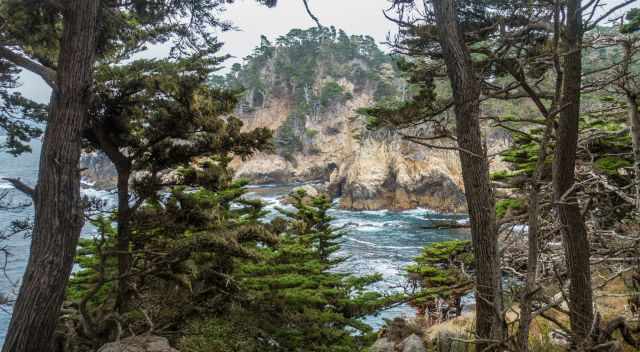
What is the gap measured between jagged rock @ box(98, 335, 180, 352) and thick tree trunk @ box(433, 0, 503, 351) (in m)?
3.38

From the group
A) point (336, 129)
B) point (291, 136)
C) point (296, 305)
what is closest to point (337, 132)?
point (336, 129)

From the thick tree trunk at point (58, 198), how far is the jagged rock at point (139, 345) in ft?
1.96

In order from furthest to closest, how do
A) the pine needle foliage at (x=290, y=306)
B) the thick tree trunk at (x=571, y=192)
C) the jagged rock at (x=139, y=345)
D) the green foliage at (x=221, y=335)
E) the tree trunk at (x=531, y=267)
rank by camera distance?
the pine needle foliage at (x=290, y=306), the green foliage at (x=221, y=335), the jagged rock at (x=139, y=345), the thick tree trunk at (x=571, y=192), the tree trunk at (x=531, y=267)

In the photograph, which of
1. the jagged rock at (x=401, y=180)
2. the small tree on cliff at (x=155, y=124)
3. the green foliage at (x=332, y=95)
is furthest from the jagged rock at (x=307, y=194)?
the green foliage at (x=332, y=95)

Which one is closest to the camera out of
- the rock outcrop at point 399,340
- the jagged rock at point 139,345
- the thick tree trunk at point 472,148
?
the thick tree trunk at point 472,148

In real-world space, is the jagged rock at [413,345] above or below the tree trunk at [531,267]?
below

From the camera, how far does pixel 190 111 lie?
17.5ft

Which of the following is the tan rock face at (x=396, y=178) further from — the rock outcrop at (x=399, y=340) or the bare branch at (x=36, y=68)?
the bare branch at (x=36, y=68)

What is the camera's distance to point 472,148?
11.3 feet

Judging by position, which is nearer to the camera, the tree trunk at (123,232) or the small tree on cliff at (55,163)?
the small tree on cliff at (55,163)

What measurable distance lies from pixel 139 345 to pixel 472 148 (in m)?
4.06

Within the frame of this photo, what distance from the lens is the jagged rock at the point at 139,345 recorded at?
13.6ft

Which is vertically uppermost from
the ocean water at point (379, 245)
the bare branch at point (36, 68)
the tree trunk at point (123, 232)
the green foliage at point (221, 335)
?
the bare branch at point (36, 68)

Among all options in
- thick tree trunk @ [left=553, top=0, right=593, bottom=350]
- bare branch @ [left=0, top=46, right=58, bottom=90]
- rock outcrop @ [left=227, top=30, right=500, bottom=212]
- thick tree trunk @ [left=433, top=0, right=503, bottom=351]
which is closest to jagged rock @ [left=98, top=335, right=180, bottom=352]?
bare branch @ [left=0, top=46, right=58, bottom=90]
